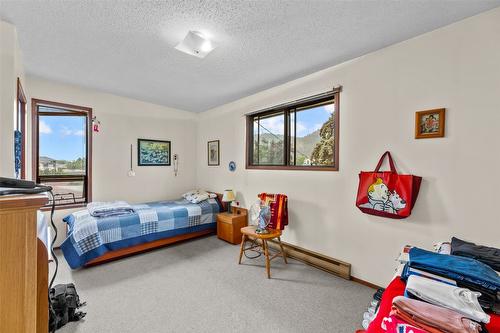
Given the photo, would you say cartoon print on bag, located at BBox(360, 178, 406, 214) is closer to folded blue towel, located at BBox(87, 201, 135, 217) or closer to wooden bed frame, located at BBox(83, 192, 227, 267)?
wooden bed frame, located at BBox(83, 192, 227, 267)

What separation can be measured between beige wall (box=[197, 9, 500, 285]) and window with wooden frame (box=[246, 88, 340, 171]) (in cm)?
13

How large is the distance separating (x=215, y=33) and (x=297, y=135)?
68.0 inches

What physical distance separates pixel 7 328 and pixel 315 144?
2.92 m

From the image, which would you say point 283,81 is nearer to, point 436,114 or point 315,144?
point 315,144

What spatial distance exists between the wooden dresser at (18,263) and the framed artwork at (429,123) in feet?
8.35

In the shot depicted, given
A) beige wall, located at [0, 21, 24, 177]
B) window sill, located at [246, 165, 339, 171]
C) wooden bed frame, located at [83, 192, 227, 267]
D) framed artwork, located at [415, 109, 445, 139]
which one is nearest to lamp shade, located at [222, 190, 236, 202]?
window sill, located at [246, 165, 339, 171]

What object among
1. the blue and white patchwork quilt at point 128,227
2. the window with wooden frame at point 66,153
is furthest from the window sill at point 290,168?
the window with wooden frame at point 66,153

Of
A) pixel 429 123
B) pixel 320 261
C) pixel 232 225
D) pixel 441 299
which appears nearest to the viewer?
pixel 441 299

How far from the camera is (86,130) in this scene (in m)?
3.66

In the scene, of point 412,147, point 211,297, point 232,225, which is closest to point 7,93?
point 211,297

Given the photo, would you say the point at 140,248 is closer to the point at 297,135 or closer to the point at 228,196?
the point at 228,196

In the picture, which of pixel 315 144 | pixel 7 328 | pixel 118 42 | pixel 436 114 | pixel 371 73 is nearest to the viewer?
pixel 7 328

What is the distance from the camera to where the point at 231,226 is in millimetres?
3594

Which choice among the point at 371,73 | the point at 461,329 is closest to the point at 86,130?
the point at 371,73
